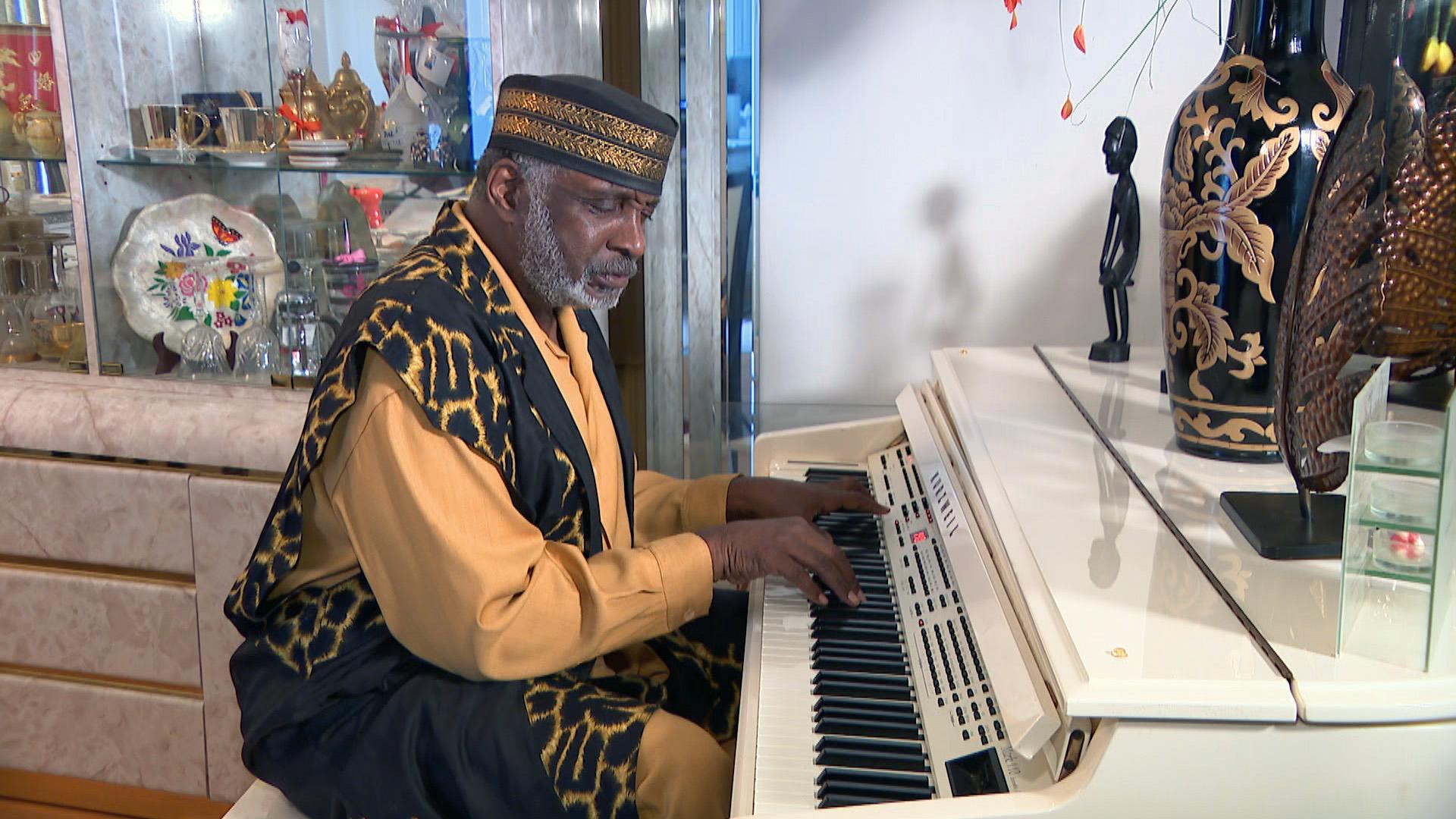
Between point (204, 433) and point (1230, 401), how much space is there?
1.83 meters

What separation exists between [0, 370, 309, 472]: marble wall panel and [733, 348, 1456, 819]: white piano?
116 cm

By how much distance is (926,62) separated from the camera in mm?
2467

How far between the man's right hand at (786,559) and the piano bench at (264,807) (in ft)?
2.02

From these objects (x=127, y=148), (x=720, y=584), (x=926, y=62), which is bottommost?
(x=720, y=584)

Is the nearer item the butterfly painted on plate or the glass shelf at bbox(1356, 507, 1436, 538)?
the glass shelf at bbox(1356, 507, 1436, 538)

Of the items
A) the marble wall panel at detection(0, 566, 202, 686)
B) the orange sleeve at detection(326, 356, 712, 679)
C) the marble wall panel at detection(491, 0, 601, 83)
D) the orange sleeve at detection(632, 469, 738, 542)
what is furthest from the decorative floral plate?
the orange sleeve at detection(326, 356, 712, 679)

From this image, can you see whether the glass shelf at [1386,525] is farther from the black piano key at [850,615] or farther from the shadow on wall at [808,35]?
the shadow on wall at [808,35]

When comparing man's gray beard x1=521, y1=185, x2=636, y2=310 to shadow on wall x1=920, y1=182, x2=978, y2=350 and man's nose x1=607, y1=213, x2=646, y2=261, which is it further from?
shadow on wall x1=920, y1=182, x2=978, y2=350

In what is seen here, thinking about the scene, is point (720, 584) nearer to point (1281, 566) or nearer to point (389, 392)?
point (389, 392)

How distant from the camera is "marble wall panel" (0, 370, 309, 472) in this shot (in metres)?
2.34

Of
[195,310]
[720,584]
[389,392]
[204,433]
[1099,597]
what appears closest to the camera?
[1099,597]

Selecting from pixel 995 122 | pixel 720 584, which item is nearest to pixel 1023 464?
pixel 720 584

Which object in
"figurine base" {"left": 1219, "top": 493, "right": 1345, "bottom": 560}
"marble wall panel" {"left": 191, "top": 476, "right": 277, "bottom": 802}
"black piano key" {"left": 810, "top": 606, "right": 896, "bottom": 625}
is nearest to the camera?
"figurine base" {"left": 1219, "top": 493, "right": 1345, "bottom": 560}

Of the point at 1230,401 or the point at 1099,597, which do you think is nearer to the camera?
the point at 1099,597
